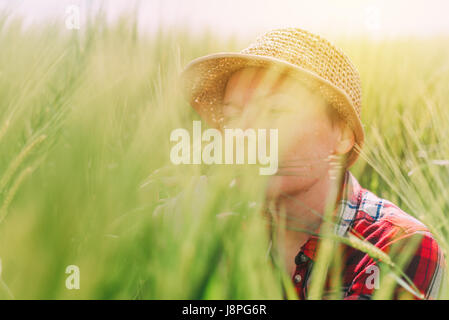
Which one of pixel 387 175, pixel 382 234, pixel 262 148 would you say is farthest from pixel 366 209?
pixel 262 148

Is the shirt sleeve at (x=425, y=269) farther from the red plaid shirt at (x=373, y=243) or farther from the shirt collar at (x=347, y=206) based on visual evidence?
the shirt collar at (x=347, y=206)

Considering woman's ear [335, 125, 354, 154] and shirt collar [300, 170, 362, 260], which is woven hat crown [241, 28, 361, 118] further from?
shirt collar [300, 170, 362, 260]

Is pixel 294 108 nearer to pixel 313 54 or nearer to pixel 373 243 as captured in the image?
pixel 313 54

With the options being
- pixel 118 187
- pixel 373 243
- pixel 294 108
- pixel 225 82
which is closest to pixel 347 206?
pixel 373 243

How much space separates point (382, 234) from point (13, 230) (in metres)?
0.60

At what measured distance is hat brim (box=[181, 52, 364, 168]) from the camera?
0.69 meters

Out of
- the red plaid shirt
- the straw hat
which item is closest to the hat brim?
the straw hat

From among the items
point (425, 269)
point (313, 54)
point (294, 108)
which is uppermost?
point (313, 54)

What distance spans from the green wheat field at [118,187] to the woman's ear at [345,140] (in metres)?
0.18

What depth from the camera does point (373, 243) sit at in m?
0.71

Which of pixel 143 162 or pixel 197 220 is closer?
pixel 197 220

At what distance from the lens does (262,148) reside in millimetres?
387

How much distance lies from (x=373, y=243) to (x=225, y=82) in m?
0.46
